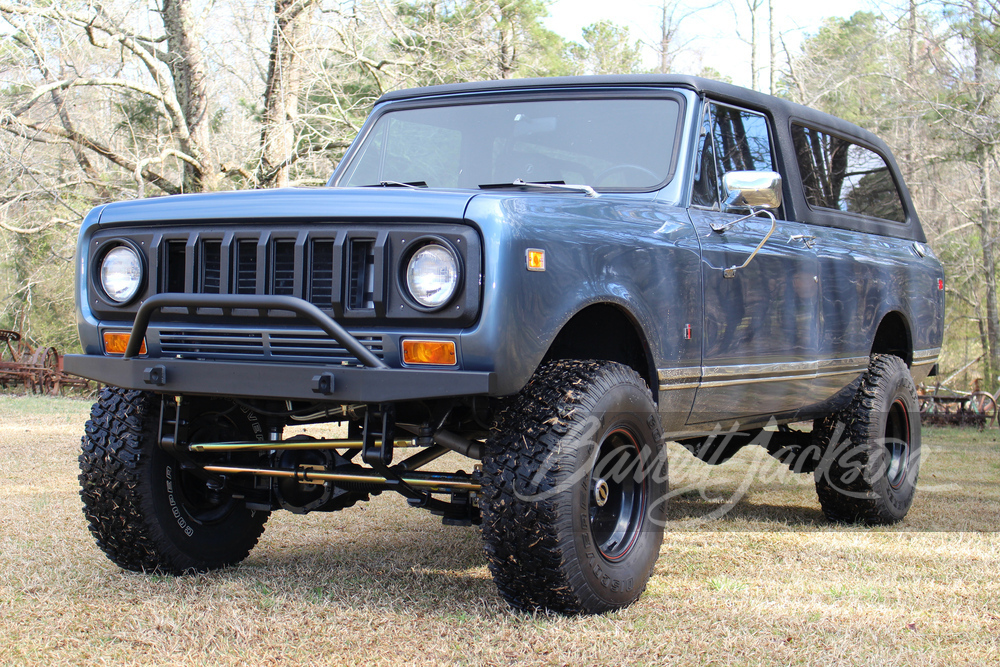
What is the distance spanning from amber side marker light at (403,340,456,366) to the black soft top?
1914 millimetres

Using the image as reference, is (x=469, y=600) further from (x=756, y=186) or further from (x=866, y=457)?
(x=866, y=457)

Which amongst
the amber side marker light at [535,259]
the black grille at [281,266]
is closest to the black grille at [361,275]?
the black grille at [281,266]

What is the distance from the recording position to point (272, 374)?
3176 mm

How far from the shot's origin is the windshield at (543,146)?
14.0 feet

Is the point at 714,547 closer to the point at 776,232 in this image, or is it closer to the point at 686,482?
the point at 776,232

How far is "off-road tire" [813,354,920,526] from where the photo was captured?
5387mm

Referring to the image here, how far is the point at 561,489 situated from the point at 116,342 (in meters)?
1.74

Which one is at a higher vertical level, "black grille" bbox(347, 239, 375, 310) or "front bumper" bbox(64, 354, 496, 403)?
"black grille" bbox(347, 239, 375, 310)

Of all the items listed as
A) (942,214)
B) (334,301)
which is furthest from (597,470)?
(942,214)

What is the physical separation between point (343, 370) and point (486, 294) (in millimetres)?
510

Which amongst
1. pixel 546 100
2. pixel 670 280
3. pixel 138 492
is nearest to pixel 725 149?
pixel 546 100

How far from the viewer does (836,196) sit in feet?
18.4

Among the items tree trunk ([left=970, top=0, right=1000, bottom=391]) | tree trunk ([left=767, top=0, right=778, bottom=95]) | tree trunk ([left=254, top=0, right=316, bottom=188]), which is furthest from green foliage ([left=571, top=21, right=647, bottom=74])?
tree trunk ([left=254, top=0, right=316, bottom=188])

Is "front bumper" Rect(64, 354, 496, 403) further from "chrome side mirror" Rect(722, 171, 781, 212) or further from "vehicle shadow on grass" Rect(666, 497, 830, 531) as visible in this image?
"vehicle shadow on grass" Rect(666, 497, 830, 531)
